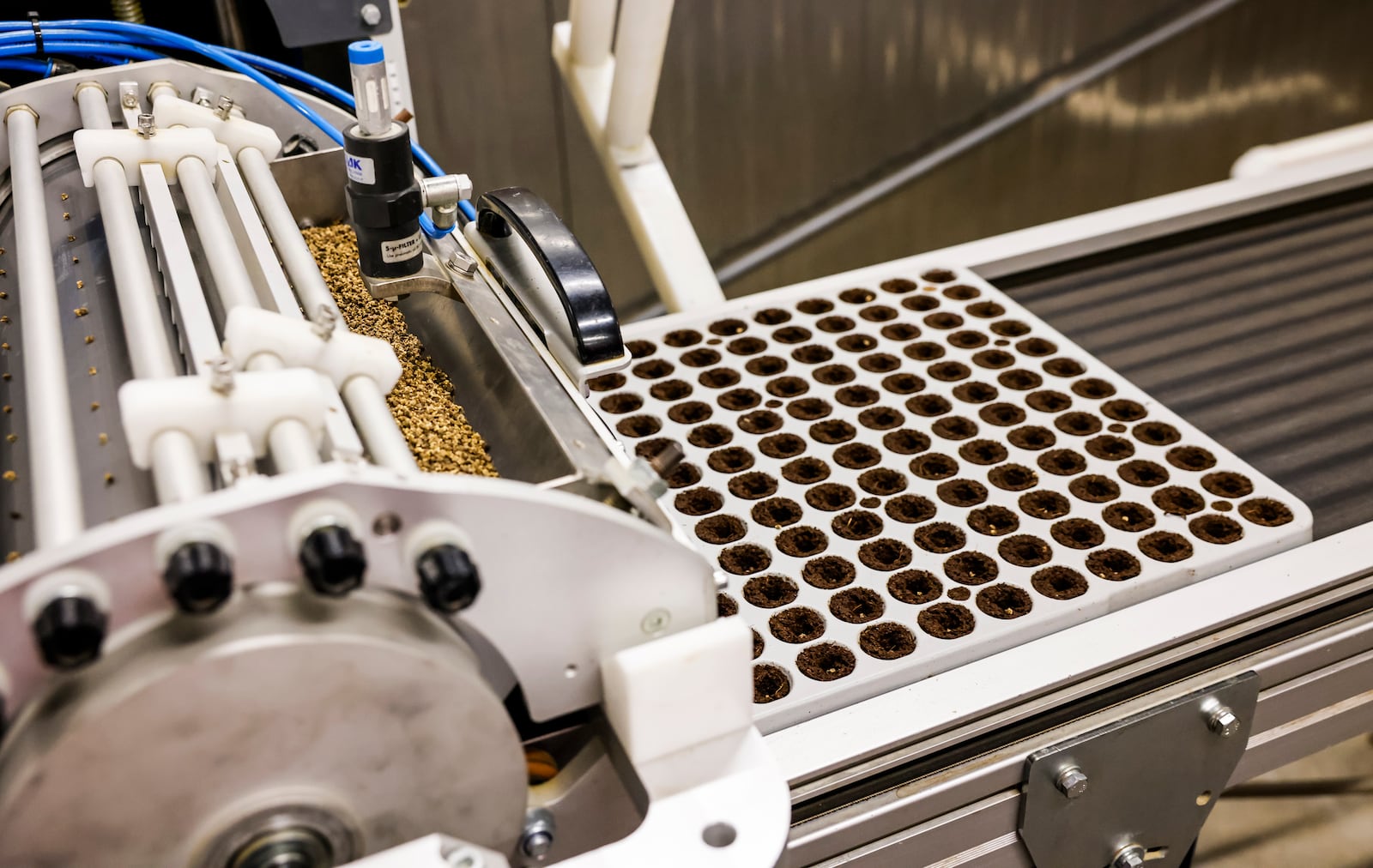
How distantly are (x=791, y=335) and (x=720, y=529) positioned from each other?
0.46m

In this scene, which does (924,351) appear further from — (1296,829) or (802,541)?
(1296,829)

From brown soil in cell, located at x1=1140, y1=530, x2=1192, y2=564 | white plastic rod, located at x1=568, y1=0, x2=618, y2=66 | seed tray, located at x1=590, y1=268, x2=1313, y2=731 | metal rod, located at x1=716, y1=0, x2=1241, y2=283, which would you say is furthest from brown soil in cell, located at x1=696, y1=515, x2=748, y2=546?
metal rod, located at x1=716, y1=0, x2=1241, y2=283

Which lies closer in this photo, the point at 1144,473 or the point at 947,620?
the point at 947,620

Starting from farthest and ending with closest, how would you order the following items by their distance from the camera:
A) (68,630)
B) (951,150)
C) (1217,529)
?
(951,150), (1217,529), (68,630)

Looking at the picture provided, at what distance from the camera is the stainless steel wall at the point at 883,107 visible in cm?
275

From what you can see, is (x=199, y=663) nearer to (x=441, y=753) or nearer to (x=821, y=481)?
(x=441, y=753)

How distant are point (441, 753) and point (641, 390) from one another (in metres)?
0.84

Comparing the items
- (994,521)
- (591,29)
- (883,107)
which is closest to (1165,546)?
(994,521)

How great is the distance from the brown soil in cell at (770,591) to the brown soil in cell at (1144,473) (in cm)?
A: 45

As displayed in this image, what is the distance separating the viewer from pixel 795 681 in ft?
3.42

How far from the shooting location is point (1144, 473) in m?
1.32

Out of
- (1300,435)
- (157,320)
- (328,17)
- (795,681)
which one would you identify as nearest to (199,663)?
(157,320)

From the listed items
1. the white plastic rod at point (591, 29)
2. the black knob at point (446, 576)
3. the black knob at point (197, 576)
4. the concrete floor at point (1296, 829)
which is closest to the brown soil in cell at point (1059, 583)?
the black knob at point (446, 576)

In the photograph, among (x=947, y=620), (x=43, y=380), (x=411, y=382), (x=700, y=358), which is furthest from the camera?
(x=700, y=358)
